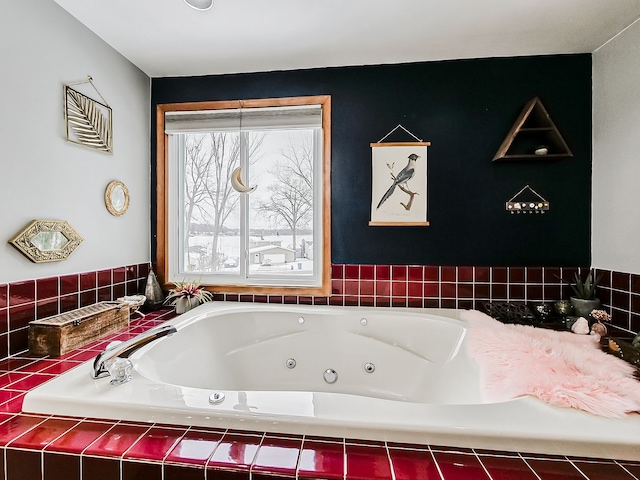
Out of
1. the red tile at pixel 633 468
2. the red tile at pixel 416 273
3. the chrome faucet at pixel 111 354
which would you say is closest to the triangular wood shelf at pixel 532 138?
the red tile at pixel 416 273

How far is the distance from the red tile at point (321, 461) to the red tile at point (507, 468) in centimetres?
36

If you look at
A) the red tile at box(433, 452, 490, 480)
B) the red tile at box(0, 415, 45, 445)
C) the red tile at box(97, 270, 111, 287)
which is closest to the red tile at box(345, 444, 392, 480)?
the red tile at box(433, 452, 490, 480)

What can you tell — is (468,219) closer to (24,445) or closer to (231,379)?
(231,379)

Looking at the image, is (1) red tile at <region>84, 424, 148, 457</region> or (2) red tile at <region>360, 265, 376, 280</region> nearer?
(1) red tile at <region>84, 424, 148, 457</region>

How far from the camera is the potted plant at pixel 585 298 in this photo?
6.46 feet

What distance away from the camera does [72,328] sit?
4.99 feet

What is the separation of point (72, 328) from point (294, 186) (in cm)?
153

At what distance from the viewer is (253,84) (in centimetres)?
239

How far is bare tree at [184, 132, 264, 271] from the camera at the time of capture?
2510 mm

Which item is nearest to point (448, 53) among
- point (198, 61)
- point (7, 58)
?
point (198, 61)

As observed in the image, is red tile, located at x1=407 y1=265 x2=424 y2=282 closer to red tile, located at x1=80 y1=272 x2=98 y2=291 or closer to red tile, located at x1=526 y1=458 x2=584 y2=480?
red tile, located at x1=526 y1=458 x2=584 y2=480

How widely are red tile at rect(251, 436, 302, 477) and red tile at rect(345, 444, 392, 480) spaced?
0.13 m

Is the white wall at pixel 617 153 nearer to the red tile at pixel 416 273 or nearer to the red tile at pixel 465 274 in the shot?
the red tile at pixel 465 274

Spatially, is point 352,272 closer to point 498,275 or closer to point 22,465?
point 498,275
